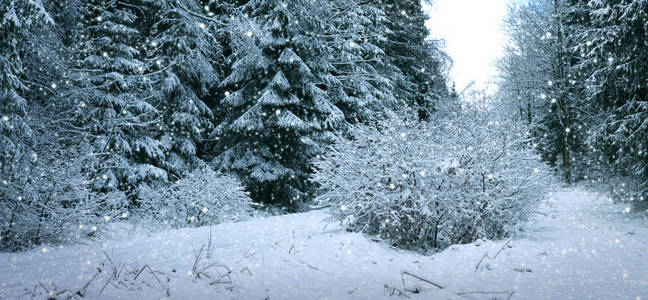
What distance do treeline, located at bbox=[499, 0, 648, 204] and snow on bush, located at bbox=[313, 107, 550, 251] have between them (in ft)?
13.6

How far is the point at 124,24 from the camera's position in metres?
11.8

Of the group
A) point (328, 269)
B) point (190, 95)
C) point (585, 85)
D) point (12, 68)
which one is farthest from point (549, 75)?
point (12, 68)

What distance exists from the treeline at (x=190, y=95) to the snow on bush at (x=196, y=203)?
0.16ft

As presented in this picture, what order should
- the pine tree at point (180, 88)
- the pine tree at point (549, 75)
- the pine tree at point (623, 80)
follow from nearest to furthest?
1. the pine tree at point (623, 80)
2. the pine tree at point (180, 88)
3. the pine tree at point (549, 75)

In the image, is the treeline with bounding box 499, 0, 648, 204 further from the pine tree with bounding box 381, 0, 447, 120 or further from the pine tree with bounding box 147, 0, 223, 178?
the pine tree with bounding box 147, 0, 223, 178

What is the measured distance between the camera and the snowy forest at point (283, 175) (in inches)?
150

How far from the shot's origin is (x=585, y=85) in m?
12.2

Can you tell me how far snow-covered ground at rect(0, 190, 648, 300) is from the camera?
10.8ft

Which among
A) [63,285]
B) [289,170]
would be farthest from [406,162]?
[289,170]

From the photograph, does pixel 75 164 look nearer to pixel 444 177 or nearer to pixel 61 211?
pixel 61 211

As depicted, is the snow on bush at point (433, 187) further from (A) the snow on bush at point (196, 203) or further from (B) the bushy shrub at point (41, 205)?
(B) the bushy shrub at point (41, 205)

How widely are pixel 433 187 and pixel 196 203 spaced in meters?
5.24

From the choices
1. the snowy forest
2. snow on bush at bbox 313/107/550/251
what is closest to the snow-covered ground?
the snowy forest

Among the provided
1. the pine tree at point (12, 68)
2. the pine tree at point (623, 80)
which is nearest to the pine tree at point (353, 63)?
the pine tree at point (623, 80)
